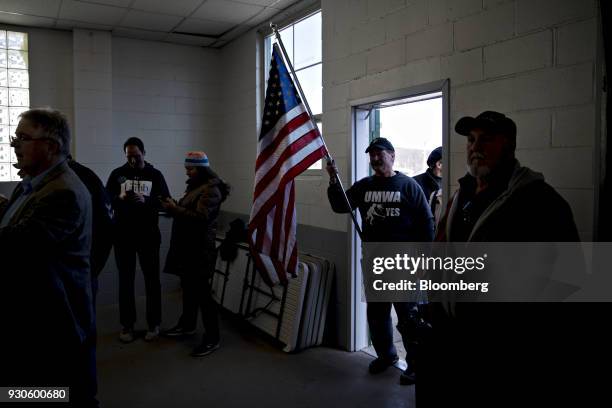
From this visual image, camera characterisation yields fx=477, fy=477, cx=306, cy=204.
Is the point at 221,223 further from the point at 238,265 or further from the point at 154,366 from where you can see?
the point at 154,366

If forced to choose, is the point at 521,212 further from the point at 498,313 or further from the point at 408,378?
the point at 408,378

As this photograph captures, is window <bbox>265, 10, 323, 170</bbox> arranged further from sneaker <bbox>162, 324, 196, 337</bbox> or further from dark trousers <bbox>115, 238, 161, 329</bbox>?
sneaker <bbox>162, 324, 196, 337</bbox>

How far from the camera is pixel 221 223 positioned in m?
6.19

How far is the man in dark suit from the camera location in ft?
6.05

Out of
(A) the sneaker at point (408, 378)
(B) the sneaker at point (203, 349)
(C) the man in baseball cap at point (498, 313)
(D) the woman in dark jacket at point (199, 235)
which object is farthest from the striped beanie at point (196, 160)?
(C) the man in baseball cap at point (498, 313)

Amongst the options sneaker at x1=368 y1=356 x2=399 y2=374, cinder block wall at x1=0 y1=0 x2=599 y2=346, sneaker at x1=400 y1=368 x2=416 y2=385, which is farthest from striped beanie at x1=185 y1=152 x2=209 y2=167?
sneaker at x1=400 y1=368 x2=416 y2=385

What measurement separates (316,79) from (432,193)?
1.55m

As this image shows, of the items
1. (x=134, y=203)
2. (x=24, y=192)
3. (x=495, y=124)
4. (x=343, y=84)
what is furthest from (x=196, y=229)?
(x=495, y=124)

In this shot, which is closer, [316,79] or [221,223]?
[316,79]

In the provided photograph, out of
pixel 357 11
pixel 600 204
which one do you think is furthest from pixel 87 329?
pixel 357 11

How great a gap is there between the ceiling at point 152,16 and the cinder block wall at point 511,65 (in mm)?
1529

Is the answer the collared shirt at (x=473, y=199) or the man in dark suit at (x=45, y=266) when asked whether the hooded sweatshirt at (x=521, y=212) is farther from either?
the man in dark suit at (x=45, y=266)

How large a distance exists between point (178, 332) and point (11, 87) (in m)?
3.35

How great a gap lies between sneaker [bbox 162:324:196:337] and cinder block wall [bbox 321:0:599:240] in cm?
253
